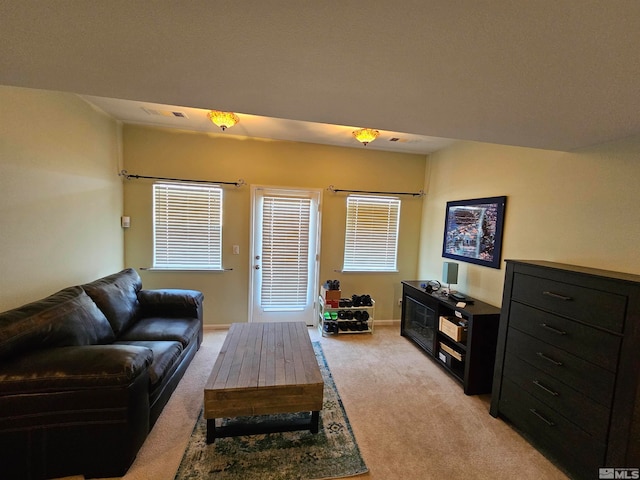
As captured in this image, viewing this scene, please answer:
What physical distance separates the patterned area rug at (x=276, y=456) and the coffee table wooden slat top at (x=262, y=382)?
0.27 metres

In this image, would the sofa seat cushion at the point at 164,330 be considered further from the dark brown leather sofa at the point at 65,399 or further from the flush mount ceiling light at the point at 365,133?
the flush mount ceiling light at the point at 365,133

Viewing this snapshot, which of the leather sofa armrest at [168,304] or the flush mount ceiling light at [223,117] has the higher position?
the flush mount ceiling light at [223,117]

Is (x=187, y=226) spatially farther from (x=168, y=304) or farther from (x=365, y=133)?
(x=365, y=133)

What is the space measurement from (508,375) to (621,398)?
74 cm

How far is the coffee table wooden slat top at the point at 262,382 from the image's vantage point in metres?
1.74

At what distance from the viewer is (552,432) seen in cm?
181

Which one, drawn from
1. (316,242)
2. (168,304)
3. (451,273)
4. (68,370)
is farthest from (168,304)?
(451,273)

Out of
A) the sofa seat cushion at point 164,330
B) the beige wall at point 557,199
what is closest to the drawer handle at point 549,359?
the beige wall at point 557,199

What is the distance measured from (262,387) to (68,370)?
1140 mm

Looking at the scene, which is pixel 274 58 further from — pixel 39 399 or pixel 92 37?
pixel 39 399

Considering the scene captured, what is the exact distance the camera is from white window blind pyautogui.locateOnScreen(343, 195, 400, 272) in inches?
160

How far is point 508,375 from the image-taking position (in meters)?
2.16

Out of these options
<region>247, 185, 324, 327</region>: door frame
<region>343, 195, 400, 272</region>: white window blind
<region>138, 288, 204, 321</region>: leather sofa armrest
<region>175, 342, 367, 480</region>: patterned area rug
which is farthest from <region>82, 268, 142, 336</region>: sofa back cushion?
<region>343, 195, 400, 272</region>: white window blind

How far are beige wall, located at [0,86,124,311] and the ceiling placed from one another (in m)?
0.84
